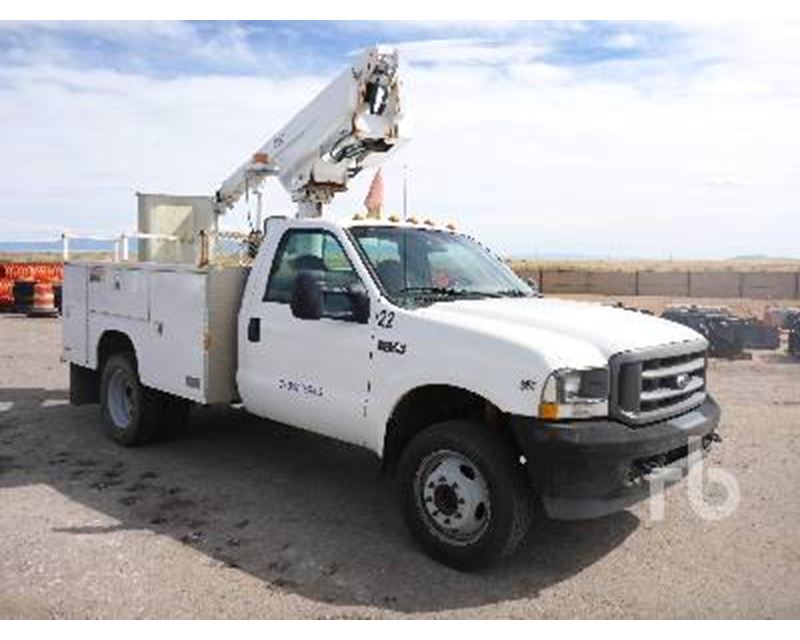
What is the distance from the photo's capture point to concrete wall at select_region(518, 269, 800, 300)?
33812 mm

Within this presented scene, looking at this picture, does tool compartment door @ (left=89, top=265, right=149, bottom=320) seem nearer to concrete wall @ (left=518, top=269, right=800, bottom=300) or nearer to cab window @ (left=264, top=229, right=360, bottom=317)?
cab window @ (left=264, top=229, right=360, bottom=317)

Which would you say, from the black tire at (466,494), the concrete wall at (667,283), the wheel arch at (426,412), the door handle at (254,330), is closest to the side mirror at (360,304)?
the wheel arch at (426,412)

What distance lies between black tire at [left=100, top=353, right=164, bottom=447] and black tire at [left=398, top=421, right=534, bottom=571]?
3.05 m

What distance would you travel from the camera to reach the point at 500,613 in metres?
4.06

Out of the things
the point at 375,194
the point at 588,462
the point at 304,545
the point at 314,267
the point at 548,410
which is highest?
the point at 375,194

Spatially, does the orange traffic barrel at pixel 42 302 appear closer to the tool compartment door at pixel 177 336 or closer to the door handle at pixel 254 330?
the tool compartment door at pixel 177 336

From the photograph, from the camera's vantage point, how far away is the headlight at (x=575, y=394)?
4141 mm

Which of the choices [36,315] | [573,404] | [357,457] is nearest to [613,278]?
[36,315]

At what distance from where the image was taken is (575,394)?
421 centimetres

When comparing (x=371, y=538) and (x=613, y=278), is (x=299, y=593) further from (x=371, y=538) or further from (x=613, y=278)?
(x=613, y=278)

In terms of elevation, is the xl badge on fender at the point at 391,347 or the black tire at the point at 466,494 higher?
the xl badge on fender at the point at 391,347

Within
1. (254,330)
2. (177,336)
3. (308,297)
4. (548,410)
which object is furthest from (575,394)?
(177,336)

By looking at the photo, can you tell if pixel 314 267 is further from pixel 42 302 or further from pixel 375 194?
pixel 42 302

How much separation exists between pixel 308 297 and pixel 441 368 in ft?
3.20
